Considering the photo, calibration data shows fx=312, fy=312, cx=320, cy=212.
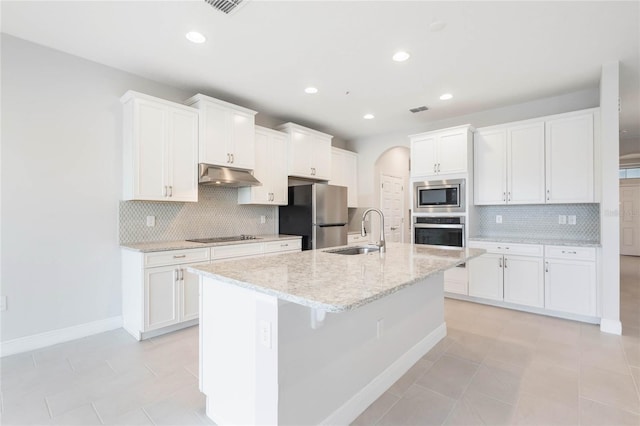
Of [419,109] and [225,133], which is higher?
[419,109]

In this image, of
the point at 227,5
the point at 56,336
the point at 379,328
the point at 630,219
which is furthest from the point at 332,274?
the point at 630,219

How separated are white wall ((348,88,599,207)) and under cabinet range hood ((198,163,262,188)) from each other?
258cm

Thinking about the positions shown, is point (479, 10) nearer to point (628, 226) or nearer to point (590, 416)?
point (590, 416)

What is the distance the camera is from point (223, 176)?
360 cm

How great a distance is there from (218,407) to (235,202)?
2.89 m

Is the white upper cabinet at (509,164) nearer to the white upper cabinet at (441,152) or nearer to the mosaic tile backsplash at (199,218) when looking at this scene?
the white upper cabinet at (441,152)

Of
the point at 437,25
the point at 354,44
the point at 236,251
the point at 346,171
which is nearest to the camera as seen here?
the point at 437,25

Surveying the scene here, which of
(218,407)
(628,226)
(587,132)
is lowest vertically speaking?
(218,407)

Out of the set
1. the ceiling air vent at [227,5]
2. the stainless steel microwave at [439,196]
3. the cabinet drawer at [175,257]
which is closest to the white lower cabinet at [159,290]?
the cabinet drawer at [175,257]

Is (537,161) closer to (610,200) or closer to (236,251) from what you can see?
(610,200)

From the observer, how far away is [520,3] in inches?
86.1

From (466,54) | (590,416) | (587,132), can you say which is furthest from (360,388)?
(587,132)

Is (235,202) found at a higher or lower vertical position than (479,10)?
lower

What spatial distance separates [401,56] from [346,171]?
2.93 meters
